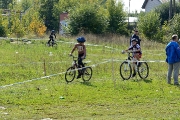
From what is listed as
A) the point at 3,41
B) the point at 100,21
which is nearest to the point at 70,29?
the point at 100,21

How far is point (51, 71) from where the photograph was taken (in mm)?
20703

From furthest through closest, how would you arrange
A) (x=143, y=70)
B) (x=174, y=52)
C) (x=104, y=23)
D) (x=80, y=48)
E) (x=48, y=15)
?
(x=48, y=15), (x=104, y=23), (x=143, y=70), (x=80, y=48), (x=174, y=52)

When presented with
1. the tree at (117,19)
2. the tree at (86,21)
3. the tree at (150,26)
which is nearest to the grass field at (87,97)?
the tree at (150,26)

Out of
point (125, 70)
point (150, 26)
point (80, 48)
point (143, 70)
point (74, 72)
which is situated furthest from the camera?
point (150, 26)

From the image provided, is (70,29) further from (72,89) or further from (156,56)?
(72,89)

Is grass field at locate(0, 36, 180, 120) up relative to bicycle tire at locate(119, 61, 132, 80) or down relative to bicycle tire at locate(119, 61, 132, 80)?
down

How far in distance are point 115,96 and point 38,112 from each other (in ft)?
10.8

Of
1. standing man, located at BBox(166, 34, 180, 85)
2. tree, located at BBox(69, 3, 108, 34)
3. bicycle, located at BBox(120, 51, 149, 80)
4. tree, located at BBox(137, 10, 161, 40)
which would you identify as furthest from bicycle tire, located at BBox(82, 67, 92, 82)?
tree, located at BBox(69, 3, 108, 34)

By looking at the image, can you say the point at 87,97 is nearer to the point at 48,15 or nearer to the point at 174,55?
the point at 174,55

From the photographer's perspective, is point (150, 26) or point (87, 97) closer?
point (87, 97)

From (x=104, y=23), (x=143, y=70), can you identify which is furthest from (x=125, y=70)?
(x=104, y=23)

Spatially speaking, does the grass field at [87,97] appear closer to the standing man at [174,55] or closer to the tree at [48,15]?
the standing man at [174,55]

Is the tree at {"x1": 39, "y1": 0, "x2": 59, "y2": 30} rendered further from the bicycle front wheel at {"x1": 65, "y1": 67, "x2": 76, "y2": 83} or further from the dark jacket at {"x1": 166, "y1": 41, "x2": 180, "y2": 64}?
the dark jacket at {"x1": 166, "y1": 41, "x2": 180, "y2": 64}

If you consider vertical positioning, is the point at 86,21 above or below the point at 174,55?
above
